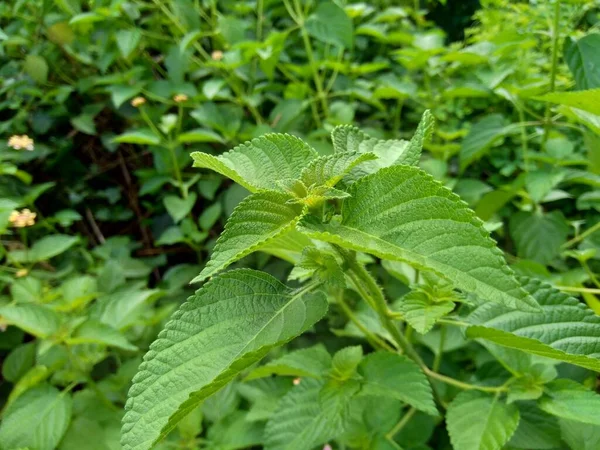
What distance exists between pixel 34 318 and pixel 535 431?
82 centimetres

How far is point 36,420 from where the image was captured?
82 cm

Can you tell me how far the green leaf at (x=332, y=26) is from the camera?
49.9 inches

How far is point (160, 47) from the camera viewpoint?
1531 mm

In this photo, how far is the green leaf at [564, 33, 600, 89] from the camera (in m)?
0.89

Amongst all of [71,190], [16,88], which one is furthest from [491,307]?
[16,88]

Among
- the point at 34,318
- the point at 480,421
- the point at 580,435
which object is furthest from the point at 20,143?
the point at 580,435

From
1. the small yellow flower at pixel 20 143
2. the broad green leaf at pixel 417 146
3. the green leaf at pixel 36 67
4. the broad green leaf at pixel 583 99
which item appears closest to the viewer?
the broad green leaf at pixel 417 146

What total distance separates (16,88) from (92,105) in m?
0.21

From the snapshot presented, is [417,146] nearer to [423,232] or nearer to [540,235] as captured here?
[423,232]

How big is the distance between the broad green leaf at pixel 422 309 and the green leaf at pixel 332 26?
0.89 metres

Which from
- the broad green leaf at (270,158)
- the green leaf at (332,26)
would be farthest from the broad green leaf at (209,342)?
the green leaf at (332,26)

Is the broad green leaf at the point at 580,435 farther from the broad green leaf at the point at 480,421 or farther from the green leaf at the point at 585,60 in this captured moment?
the green leaf at the point at 585,60

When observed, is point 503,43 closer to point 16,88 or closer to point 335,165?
point 335,165

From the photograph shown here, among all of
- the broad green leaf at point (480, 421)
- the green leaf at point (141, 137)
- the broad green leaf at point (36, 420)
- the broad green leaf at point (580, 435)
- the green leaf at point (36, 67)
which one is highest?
the green leaf at point (36, 67)
